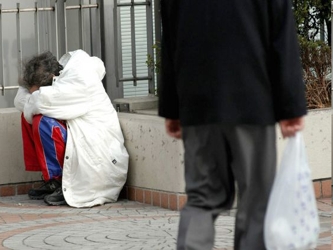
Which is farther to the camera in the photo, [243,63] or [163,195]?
[163,195]

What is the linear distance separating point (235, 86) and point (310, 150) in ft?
11.8

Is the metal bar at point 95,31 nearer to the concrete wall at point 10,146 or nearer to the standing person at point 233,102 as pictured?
the concrete wall at point 10,146

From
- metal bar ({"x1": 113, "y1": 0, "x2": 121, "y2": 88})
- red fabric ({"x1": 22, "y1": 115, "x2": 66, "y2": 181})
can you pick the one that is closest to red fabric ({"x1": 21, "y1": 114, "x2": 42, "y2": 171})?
red fabric ({"x1": 22, "y1": 115, "x2": 66, "y2": 181})

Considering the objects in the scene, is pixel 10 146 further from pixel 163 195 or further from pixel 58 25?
pixel 163 195

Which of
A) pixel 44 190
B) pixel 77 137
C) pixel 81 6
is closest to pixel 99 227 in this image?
pixel 77 137

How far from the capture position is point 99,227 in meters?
7.15

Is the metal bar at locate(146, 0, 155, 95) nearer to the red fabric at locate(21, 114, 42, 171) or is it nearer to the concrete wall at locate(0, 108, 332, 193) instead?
the concrete wall at locate(0, 108, 332, 193)

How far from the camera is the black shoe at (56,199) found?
8.30 metres

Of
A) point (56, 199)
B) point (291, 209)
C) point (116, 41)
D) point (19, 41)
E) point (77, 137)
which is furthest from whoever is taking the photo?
point (116, 41)

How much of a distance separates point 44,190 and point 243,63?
173 inches

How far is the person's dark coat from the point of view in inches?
178

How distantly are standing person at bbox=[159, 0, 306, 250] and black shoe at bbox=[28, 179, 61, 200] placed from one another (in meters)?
3.88

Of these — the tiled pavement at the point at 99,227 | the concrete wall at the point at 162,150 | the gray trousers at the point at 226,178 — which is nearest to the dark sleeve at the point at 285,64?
the gray trousers at the point at 226,178

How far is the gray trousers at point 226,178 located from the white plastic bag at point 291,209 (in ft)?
0.39
